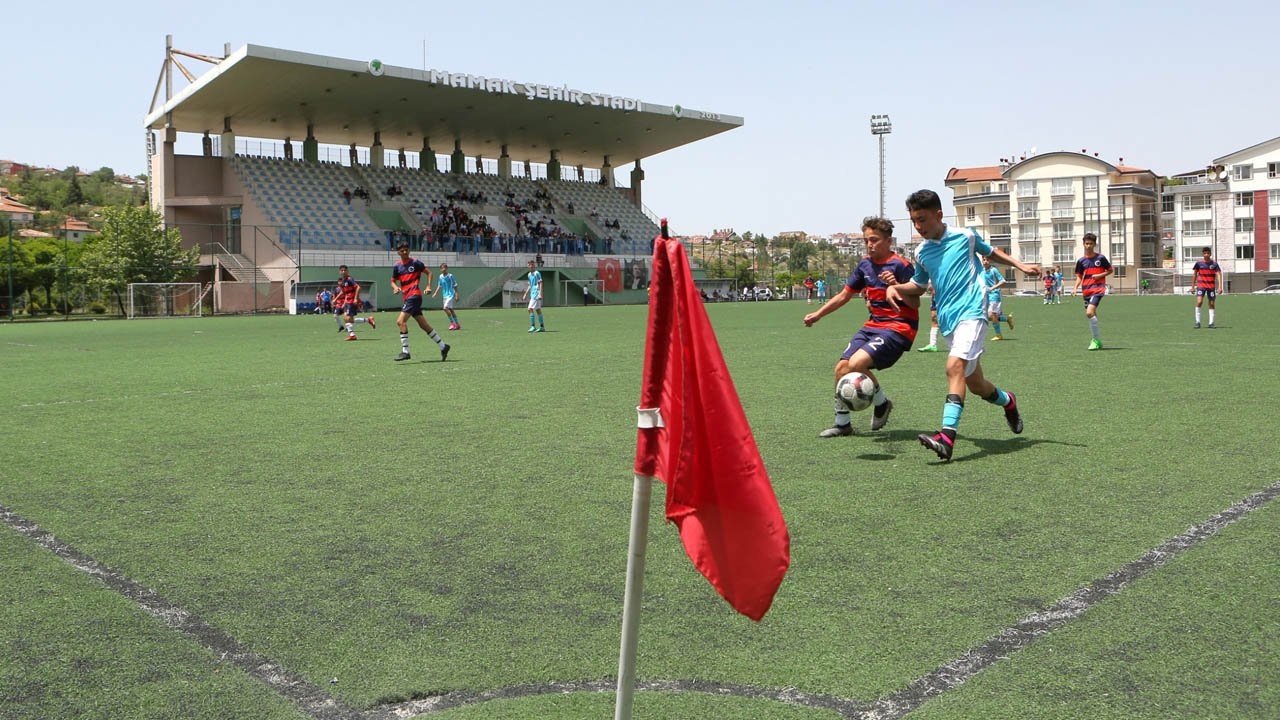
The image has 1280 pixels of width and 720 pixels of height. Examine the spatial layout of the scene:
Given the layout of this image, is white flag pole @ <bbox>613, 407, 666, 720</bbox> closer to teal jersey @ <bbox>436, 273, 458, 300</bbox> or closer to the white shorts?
the white shorts

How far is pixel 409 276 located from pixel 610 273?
41.9m

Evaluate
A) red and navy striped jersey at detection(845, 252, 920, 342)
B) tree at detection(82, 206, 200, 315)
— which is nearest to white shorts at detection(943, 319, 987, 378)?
red and navy striped jersey at detection(845, 252, 920, 342)

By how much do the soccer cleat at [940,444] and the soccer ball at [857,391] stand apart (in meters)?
0.78

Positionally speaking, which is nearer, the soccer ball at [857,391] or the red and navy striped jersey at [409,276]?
the soccer ball at [857,391]

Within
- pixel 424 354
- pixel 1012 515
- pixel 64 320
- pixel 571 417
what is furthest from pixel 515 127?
pixel 1012 515

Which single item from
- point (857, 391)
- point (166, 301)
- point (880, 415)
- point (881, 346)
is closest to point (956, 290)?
point (881, 346)

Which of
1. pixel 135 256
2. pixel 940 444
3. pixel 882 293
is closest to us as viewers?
pixel 940 444

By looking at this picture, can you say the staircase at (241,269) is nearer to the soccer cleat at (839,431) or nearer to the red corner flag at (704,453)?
the soccer cleat at (839,431)

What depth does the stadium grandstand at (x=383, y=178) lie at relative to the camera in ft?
152

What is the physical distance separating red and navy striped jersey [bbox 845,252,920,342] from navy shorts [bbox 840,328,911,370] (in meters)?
0.05

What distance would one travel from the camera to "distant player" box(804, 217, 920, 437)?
796cm

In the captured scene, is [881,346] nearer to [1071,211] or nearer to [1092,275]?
[1092,275]

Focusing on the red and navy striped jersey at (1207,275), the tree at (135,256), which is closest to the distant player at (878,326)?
the red and navy striped jersey at (1207,275)

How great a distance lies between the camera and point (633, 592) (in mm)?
2330
